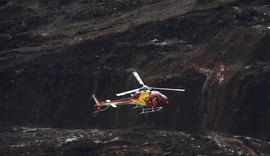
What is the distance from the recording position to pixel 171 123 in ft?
94.2

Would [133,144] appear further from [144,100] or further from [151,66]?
[151,66]

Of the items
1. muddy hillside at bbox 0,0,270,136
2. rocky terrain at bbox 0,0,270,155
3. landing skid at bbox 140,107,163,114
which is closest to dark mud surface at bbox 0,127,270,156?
rocky terrain at bbox 0,0,270,155

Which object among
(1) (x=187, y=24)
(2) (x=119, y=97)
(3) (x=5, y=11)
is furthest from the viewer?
(3) (x=5, y=11)

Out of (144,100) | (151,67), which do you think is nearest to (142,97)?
(144,100)

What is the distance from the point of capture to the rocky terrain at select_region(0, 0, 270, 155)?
2877 cm

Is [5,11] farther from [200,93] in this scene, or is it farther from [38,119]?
[200,93]

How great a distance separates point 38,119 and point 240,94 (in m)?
10.8

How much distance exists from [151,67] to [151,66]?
8 centimetres

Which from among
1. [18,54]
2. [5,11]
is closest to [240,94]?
[18,54]

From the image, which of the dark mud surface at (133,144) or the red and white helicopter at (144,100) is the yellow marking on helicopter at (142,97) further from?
the dark mud surface at (133,144)

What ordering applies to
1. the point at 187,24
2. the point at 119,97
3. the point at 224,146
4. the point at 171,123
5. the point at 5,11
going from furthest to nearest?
the point at 5,11 → the point at 187,24 → the point at 119,97 → the point at 171,123 → the point at 224,146

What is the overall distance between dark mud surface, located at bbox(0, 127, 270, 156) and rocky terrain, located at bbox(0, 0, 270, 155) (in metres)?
0.19

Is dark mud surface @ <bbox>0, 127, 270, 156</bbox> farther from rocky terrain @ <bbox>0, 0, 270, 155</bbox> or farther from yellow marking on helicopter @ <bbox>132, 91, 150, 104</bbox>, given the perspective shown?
yellow marking on helicopter @ <bbox>132, 91, 150, 104</bbox>

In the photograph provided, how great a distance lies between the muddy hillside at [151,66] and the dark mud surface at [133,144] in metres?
1.13
